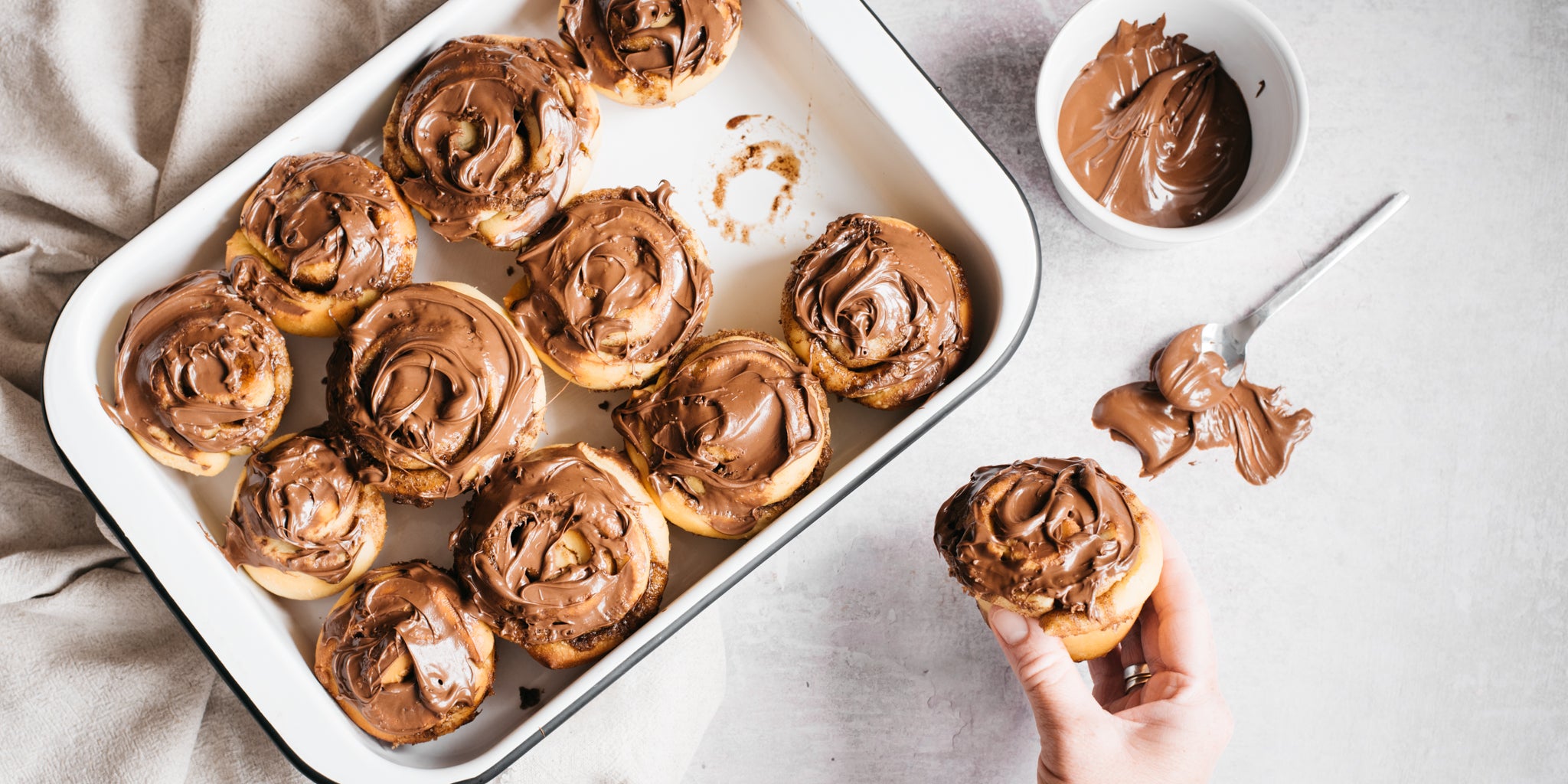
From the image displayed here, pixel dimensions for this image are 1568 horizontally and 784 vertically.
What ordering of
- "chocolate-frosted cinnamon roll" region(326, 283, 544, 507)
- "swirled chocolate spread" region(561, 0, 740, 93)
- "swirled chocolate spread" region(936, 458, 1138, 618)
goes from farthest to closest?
"swirled chocolate spread" region(561, 0, 740, 93) < "chocolate-frosted cinnamon roll" region(326, 283, 544, 507) < "swirled chocolate spread" region(936, 458, 1138, 618)

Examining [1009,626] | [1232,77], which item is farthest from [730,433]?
[1232,77]

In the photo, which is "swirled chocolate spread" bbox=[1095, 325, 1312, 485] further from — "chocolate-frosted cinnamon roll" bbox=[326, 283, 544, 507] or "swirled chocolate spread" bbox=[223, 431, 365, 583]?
"swirled chocolate spread" bbox=[223, 431, 365, 583]

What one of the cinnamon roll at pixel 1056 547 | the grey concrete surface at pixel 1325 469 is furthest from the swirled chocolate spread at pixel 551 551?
the cinnamon roll at pixel 1056 547

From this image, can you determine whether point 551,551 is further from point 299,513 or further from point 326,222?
point 326,222

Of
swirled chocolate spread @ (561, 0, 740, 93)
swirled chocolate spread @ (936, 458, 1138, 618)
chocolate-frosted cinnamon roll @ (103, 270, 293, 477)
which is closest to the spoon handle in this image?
swirled chocolate spread @ (936, 458, 1138, 618)

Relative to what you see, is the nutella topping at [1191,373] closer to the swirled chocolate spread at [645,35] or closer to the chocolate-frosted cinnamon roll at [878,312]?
the chocolate-frosted cinnamon roll at [878,312]

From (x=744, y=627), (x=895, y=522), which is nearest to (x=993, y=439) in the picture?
(x=895, y=522)
